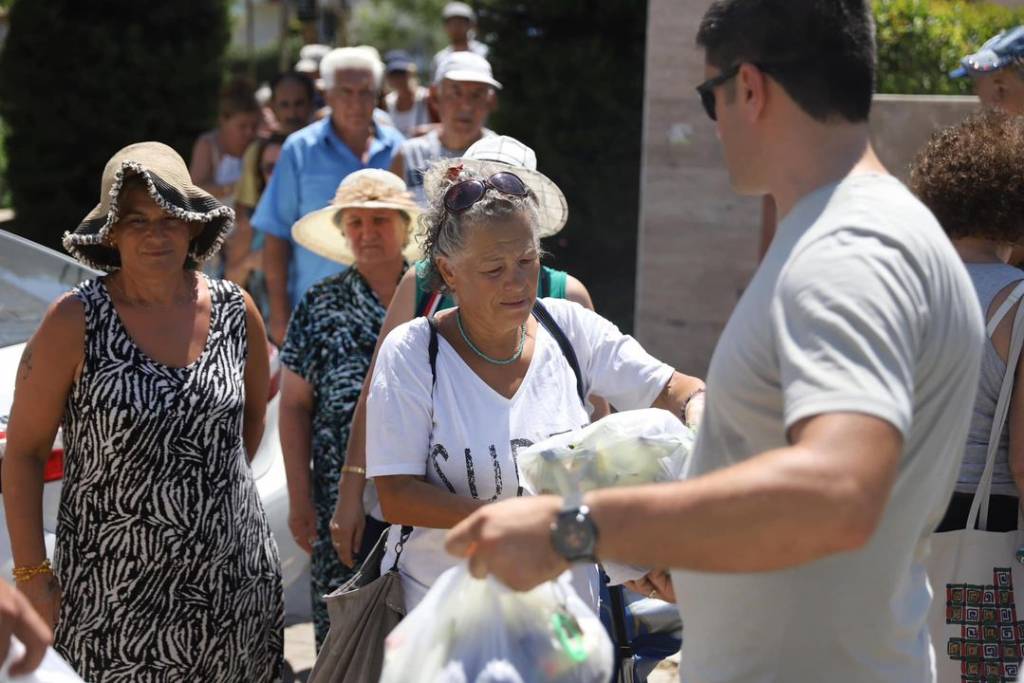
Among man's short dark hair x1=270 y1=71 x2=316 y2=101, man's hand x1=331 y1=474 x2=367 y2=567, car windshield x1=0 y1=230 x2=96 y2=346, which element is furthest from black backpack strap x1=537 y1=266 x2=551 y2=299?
man's short dark hair x1=270 y1=71 x2=316 y2=101

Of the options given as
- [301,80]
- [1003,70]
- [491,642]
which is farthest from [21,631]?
[301,80]

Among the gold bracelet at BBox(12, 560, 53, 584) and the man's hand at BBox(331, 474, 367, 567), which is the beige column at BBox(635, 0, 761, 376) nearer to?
the man's hand at BBox(331, 474, 367, 567)

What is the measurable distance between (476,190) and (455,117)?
127 inches

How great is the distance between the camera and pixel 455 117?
634 centimetres

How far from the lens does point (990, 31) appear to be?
740 centimetres

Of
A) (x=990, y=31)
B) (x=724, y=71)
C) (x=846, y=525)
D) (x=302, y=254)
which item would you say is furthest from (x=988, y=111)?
(x=990, y=31)

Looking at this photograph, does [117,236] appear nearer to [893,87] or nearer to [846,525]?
[846,525]

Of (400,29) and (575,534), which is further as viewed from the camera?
(400,29)

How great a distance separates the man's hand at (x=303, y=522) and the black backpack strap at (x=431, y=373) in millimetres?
1290

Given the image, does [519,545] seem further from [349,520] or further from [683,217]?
[683,217]

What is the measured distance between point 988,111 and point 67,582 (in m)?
2.84

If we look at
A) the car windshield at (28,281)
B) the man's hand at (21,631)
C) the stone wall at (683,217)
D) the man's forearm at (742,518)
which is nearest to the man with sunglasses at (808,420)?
the man's forearm at (742,518)

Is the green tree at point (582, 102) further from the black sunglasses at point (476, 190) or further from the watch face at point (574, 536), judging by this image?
the watch face at point (574, 536)

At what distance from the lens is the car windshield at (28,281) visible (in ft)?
14.8
